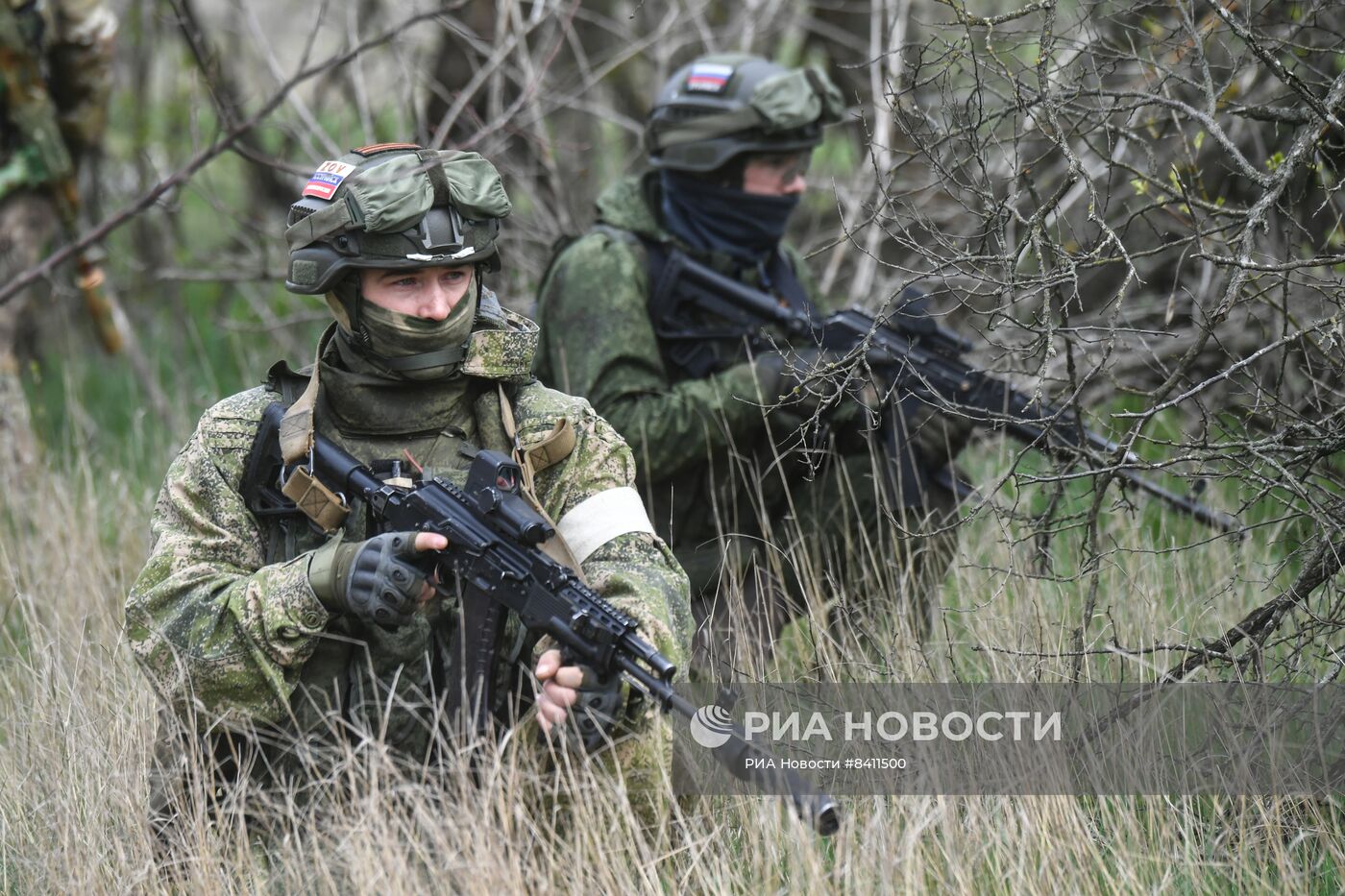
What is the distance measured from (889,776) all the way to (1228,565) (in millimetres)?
1503

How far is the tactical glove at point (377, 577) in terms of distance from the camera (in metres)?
2.71

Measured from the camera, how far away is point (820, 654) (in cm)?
344

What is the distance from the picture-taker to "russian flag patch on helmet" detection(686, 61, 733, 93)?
15.6 feet

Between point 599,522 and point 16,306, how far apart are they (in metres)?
4.07

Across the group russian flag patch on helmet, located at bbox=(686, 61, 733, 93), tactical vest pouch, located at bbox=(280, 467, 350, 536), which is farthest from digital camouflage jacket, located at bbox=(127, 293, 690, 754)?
russian flag patch on helmet, located at bbox=(686, 61, 733, 93)

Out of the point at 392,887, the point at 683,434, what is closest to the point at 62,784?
the point at 392,887

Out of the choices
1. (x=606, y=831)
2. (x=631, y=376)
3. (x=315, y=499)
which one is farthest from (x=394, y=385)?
(x=631, y=376)

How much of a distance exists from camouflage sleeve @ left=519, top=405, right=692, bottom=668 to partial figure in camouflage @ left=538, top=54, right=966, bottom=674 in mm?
1208

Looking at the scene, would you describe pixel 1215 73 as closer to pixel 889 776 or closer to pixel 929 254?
pixel 929 254

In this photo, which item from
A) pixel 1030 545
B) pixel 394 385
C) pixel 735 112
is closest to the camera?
pixel 394 385

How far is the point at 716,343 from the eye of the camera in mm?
4754

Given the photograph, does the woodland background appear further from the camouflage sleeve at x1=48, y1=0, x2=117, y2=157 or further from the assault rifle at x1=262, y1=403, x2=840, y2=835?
the camouflage sleeve at x1=48, y1=0, x2=117, y2=157

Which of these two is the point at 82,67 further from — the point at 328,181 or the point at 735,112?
the point at 328,181

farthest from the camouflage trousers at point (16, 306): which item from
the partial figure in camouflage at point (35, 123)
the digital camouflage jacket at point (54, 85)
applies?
the digital camouflage jacket at point (54, 85)
